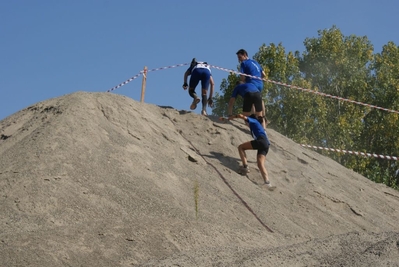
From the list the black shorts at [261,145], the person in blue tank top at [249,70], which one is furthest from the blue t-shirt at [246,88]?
the black shorts at [261,145]

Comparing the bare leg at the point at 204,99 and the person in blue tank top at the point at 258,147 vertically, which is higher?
the bare leg at the point at 204,99

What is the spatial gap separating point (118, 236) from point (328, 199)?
16.8 feet

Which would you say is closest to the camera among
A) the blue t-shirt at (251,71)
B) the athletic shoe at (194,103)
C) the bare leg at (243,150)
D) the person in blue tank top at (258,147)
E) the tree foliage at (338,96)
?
the person in blue tank top at (258,147)

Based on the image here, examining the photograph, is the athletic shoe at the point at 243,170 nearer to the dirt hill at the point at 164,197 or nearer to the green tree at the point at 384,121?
the dirt hill at the point at 164,197

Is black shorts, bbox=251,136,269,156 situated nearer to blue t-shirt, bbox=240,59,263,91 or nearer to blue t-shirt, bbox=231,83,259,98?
blue t-shirt, bbox=231,83,259,98

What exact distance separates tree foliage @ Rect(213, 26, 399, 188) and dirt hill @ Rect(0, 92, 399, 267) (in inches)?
565

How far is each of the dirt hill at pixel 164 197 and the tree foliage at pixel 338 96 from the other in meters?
14.4

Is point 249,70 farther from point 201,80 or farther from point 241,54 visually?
point 201,80

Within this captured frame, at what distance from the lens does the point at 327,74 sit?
99.6 ft

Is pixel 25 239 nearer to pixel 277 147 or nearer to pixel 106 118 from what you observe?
pixel 106 118

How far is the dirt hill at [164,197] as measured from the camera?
7.09 metres

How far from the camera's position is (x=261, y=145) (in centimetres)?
Answer: 1091

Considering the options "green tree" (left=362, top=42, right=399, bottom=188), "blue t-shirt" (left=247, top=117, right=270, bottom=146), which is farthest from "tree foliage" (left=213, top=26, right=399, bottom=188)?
"blue t-shirt" (left=247, top=117, right=270, bottom=146)

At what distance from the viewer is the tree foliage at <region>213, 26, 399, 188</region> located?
28000mm
